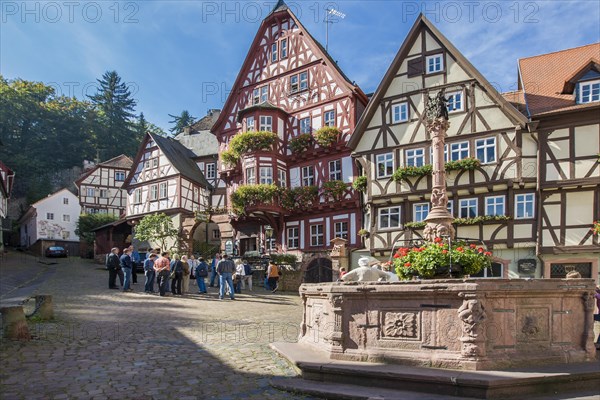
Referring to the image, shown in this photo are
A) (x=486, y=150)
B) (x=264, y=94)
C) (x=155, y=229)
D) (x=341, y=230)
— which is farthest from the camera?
(x=155, y=229)

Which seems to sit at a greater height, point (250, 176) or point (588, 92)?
point (588, 92)

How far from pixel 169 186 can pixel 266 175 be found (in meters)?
11.1

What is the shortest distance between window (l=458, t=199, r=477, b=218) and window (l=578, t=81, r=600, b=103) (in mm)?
6275

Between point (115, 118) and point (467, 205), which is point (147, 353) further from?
point (115, 118)

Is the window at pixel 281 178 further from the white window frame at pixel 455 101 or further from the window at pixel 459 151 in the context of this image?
the white window frame at pixel 455 101

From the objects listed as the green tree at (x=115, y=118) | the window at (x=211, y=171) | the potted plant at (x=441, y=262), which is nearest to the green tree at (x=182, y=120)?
the green tree at (x=115, y=118)

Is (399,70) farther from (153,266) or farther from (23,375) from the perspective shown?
(23,375)

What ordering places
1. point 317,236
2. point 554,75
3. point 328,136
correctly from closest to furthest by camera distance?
point 554,75 < point 328,136 < point 317,236

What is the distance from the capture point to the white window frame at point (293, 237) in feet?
98.1

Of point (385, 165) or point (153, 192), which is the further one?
point (153, 192)

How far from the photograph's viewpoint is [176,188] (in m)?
37.2

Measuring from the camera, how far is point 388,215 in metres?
25.5

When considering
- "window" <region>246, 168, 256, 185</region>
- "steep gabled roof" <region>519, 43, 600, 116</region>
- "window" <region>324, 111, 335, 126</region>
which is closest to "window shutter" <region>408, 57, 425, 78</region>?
"steep gabled roof" <region>519, 43, 600, 116</region>

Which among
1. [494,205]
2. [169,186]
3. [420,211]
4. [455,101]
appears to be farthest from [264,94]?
[494,205]
